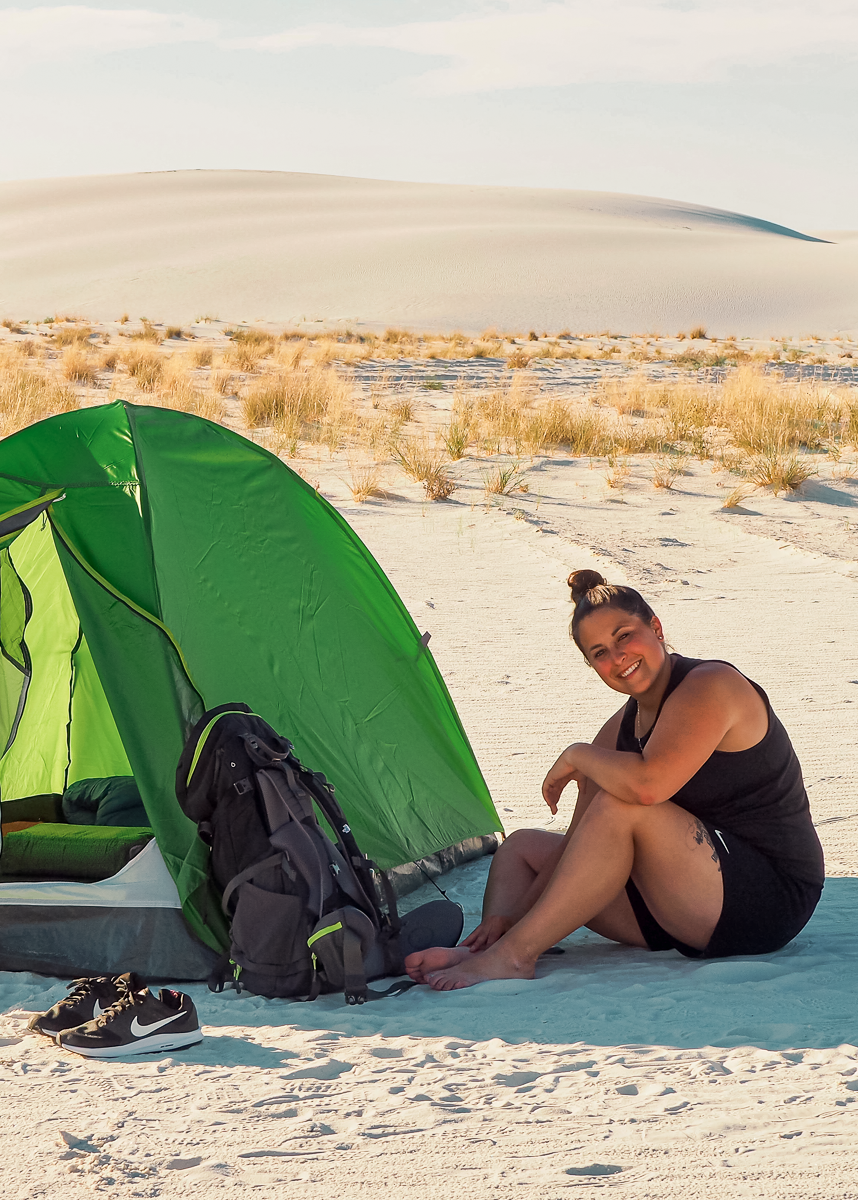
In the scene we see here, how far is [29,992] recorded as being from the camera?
371cm

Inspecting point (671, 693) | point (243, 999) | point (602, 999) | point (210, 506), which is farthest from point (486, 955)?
point (210, 506)

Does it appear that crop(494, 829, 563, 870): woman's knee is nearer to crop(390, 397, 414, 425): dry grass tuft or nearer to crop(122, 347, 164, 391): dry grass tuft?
crop(390, 397, 414, 425): dry grass tuft

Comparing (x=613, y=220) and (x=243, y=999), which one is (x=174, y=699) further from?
(x=613, y=220)

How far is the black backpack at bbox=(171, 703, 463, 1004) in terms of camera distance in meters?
3.54

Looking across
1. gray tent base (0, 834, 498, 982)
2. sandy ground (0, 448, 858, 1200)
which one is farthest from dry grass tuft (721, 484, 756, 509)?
gray tent base (0, 834, 498, 982)

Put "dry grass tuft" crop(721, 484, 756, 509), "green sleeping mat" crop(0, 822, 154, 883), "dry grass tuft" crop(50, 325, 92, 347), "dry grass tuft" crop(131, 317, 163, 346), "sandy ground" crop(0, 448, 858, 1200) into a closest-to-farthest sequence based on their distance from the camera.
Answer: "sandy ground" crop(0, 448, 858, 1200) → "green sleeping mat" crop(0, 822, 154, 883) → "dry grass tuft" crop(721, 484, 756, 509) → "dry grass tuft" crop(50, 325, 92, 347) → "dry grass tuft" crop(131, 317, 163, 346)

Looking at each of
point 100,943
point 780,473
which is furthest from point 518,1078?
point 780,473

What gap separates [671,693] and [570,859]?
539 millimetres

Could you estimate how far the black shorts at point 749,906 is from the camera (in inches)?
139

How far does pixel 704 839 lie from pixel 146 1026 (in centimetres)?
155

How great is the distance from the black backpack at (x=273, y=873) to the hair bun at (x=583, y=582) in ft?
3.10

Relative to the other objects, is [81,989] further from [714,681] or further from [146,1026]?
[714,681]

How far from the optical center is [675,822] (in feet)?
11.3

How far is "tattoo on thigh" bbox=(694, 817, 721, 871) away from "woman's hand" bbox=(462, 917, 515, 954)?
72 centimetres
